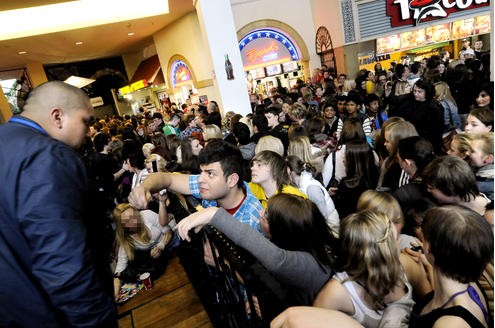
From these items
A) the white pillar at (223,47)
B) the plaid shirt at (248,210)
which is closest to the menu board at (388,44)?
the white pillar at (223,47)

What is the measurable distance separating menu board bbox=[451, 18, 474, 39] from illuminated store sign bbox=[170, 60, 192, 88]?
11.5m

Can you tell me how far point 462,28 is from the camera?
1229 cm

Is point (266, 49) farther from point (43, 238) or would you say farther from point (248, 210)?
point (43, 238)

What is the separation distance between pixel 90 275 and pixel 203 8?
25.8 ft

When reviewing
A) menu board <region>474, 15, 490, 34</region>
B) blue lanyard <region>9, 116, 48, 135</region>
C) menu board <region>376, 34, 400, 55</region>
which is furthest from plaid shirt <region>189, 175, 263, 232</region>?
menu board <region>474, 15, 490, 34</region>

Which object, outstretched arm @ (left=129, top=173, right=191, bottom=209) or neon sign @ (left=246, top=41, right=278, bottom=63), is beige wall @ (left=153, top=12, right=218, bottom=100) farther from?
outstretched arm @ (left=129, top=173, right=191, bottom=209)

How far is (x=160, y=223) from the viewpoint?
10.1 ft

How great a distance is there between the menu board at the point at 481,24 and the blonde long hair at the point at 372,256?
48.6 ft

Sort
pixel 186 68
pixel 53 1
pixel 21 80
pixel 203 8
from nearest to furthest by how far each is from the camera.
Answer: pixel 53 1
pixel 203 8
pixel 186 68
pixel 21 80

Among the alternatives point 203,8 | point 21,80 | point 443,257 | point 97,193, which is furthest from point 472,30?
point 21,80

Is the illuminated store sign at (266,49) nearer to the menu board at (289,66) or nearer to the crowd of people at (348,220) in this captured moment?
the menu board at (289,66)

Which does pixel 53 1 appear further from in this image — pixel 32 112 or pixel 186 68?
pixel 32 112

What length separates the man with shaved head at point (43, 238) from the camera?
1.19 metres

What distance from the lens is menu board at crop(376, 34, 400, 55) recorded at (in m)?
12.3
